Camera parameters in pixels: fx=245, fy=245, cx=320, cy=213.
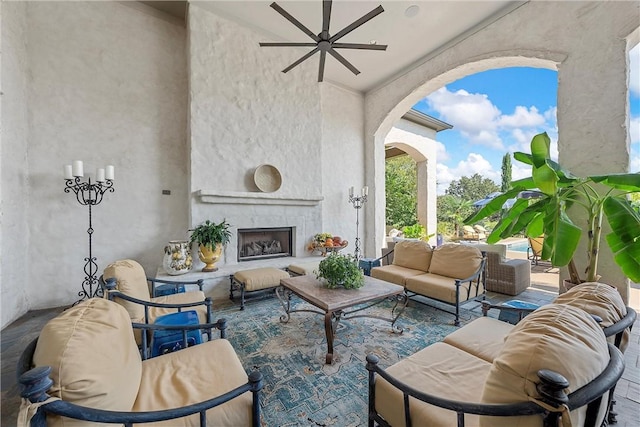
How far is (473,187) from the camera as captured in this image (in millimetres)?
17828

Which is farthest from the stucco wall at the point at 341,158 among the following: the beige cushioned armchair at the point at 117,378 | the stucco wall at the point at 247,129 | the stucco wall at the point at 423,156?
the beige cushioned armchair at the point at 117,378

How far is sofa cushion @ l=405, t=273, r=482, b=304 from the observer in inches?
111

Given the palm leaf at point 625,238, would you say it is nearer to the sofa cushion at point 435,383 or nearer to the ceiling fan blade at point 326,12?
the sofa cushion at point 435,383

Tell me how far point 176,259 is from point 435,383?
3490 millimetres

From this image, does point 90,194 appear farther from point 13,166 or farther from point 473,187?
point 473,187

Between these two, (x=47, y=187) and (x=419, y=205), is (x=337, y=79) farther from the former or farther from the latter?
(x=47, y=187)

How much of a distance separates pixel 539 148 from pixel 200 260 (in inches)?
173

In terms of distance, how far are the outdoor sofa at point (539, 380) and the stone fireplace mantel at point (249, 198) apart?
347 centimetres

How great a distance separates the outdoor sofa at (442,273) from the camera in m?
2.87

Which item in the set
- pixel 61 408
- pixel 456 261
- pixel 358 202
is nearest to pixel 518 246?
pixel 358 202

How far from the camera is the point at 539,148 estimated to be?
7.04ft

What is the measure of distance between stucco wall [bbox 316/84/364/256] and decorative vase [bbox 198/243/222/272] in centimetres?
254

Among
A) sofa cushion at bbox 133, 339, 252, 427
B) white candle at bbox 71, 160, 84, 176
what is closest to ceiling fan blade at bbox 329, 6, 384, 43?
sofa cushion at bbox 133, 339, 252, 427

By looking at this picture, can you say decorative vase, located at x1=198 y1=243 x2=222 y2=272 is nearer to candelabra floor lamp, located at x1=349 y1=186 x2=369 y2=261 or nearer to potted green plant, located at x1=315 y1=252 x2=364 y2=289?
potted green plant, located at x1=315 y1=252 x2=364 y2=289
